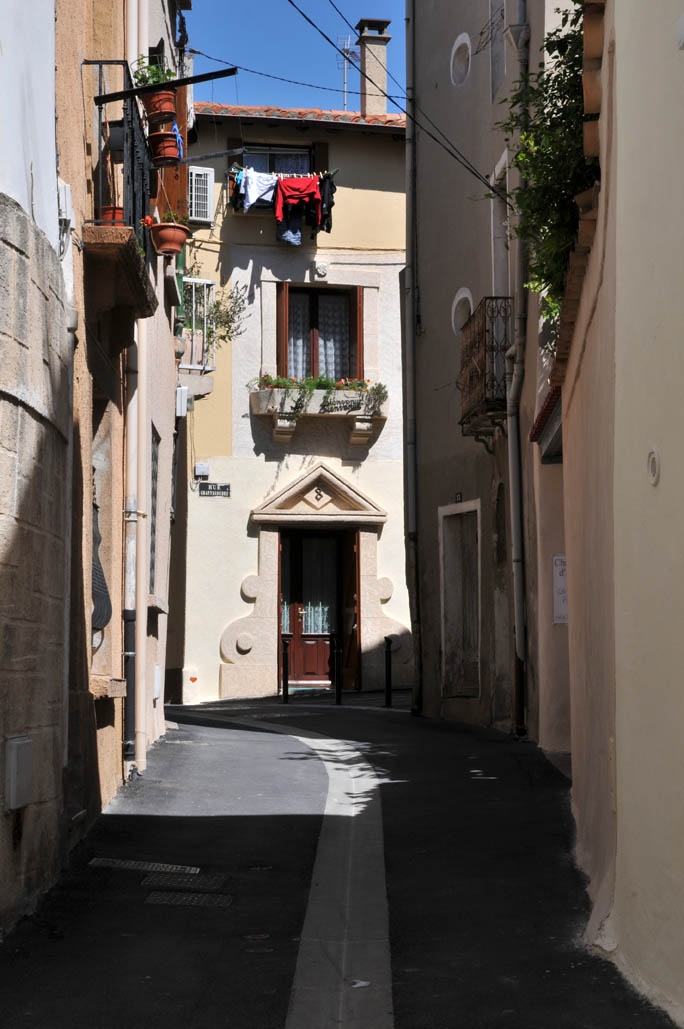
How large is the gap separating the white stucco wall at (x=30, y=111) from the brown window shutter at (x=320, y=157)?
679 inches

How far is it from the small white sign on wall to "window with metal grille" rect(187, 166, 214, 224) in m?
12.1

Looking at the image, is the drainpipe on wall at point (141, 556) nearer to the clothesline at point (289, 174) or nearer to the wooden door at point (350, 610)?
the wooden door at point (350, 610)

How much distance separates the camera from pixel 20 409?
608 centimetres

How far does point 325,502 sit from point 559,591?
1098 centimetres

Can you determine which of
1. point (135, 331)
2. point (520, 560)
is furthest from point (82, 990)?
point (520, 560)

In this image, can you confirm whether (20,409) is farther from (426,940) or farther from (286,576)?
(286,576)

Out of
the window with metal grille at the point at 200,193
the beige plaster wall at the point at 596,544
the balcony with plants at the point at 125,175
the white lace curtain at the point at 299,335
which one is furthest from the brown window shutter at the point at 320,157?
the beige plaster wall at the point at 596,544

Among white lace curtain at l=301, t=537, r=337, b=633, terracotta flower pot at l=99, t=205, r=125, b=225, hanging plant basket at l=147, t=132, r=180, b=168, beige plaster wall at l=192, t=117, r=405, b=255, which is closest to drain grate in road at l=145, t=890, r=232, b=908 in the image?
terracotta flower pot at l=99, t=205, r=125, b=225

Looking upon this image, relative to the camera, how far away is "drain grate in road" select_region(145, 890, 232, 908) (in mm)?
6602

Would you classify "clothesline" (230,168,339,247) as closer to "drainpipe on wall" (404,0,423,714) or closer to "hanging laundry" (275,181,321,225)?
"hanging laundry" (275,181,321,225)

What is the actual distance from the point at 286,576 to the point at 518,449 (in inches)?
395

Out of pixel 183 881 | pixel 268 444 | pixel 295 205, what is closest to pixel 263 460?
pixel 268 444

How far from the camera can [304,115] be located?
2392cm

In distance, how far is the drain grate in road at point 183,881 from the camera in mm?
6973
